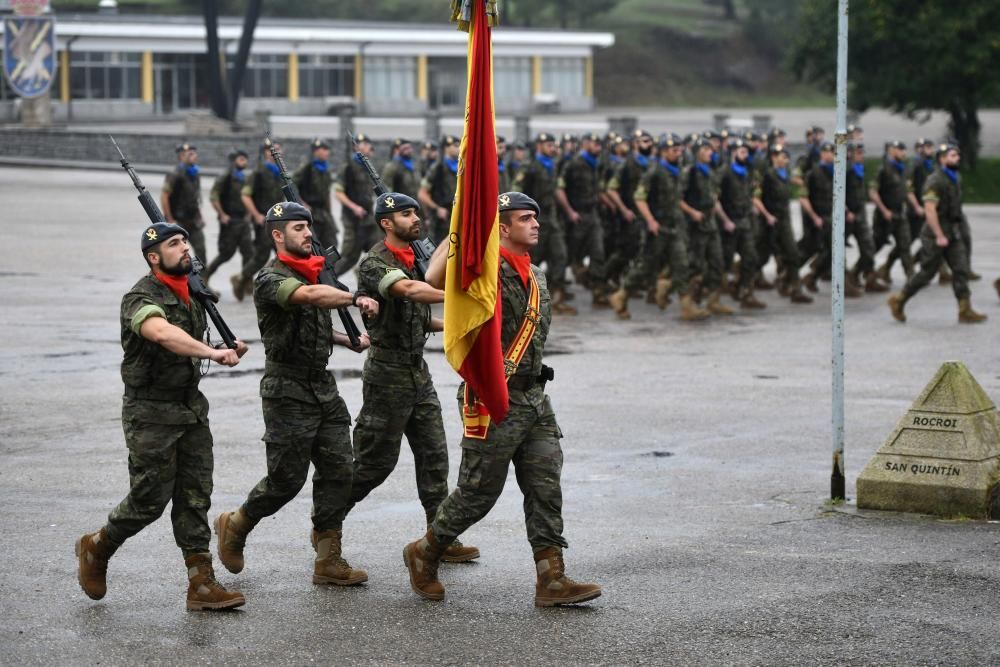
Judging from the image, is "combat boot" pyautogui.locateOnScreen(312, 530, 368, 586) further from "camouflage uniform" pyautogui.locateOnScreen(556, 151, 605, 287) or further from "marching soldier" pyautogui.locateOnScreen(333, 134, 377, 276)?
"marching soldier" pyautogui.locateOnScreen(333, 134, 377, 276)

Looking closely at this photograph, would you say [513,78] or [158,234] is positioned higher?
[513,78]

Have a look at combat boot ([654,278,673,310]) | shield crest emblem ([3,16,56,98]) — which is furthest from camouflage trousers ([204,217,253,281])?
shield crest emblem ([3,16,56,98])

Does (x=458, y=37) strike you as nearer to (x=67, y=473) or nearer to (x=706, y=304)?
(x=706, y=304)

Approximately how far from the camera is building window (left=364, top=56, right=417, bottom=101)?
247ft

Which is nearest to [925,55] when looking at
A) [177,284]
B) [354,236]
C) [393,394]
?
[354,236]

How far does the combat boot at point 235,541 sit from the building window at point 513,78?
227ft

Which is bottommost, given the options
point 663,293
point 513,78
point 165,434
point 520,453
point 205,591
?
point 205,591

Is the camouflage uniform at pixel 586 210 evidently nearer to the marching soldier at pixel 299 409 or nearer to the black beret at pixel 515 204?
the marching soldier at pixel 299 409

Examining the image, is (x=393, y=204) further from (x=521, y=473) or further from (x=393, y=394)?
(x=521, y=473)

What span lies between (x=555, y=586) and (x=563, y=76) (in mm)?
74358

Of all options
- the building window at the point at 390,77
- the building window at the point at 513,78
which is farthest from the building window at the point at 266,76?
the building window at the point at 513,78

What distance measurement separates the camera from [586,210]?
19.9 meters

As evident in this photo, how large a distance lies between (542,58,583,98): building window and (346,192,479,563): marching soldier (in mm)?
71735

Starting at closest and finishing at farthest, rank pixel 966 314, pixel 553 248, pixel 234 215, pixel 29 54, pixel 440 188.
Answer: pixel 966 314 < pixel 553 248 < pixel 234 215 < pixel 440 188 < pixel 29 54
